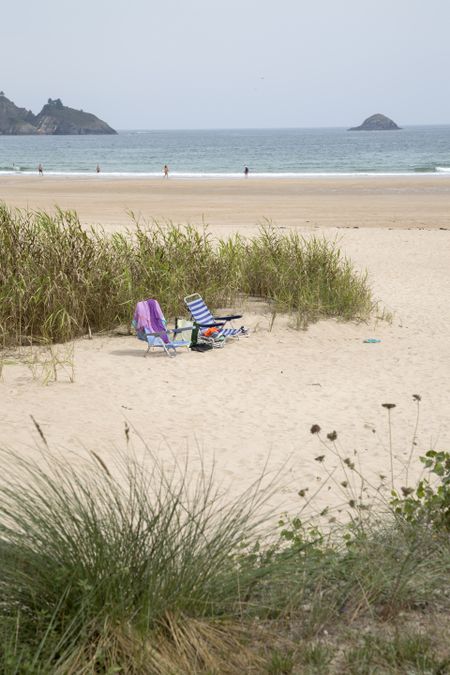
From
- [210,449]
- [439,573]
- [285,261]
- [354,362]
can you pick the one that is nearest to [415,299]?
[285,261]

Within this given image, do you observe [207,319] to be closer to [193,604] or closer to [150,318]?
[150,318]

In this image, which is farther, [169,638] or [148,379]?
[148,379]

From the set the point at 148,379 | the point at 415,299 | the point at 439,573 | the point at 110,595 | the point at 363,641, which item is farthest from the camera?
the point at 415,299

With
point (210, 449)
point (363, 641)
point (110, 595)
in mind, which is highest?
point (110, 595)

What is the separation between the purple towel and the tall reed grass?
22.6 inches

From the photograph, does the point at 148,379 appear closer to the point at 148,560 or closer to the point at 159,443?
the point at 159,443

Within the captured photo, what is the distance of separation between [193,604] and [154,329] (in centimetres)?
636

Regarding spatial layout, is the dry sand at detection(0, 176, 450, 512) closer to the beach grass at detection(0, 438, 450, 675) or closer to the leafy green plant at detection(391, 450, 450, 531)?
the leafy green plant at detection(391, 450, 450, 531)

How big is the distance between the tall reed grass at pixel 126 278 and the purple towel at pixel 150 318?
57 centimetres

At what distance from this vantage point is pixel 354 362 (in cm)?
943

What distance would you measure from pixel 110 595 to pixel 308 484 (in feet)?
10.2

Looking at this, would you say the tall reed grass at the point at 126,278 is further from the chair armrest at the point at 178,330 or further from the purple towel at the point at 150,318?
the chair armrest at the point at 178,330

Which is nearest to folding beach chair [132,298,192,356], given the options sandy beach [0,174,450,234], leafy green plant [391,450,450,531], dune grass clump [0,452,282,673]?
leafy green plant [391,450,450,531]

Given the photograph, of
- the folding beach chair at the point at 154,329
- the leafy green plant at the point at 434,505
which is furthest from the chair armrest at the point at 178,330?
the leafy green plant at the point at 434,505
